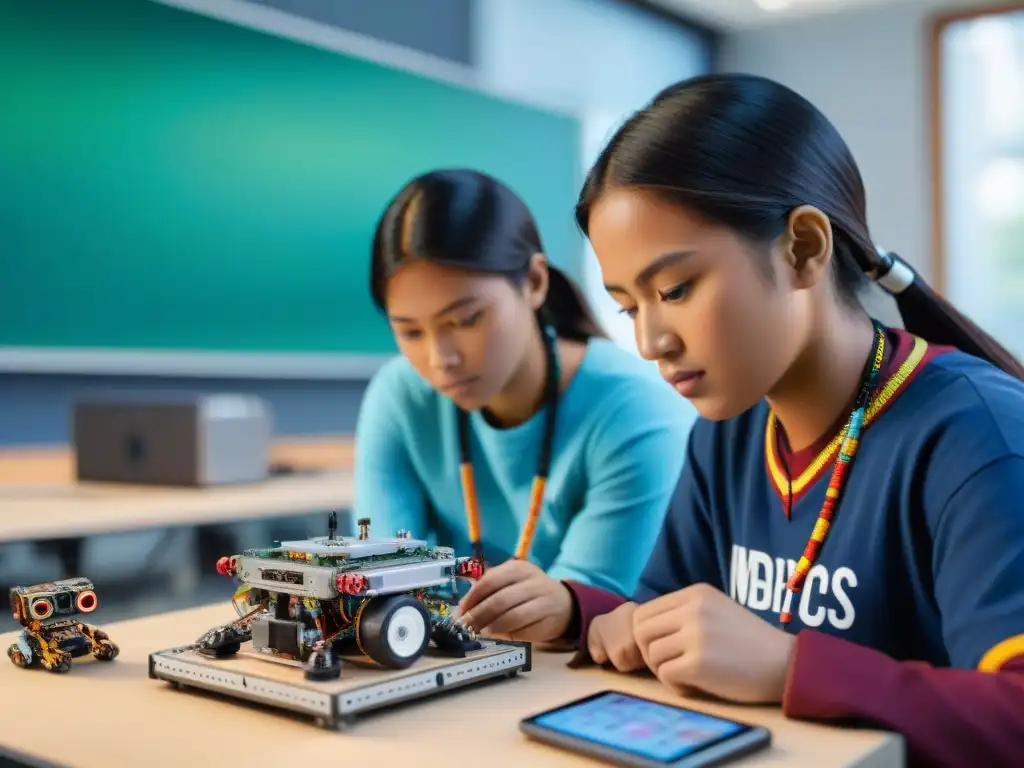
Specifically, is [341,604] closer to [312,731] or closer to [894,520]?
[312,731]

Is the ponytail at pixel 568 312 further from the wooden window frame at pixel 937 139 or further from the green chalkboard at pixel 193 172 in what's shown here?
the wooden window frame at pixel 937 139

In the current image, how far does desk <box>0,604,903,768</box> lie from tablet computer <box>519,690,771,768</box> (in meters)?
0.01

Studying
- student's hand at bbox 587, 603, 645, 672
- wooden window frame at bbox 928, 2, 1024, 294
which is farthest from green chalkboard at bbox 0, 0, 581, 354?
wooden window frame at bbox 928, 2, 1024, 294

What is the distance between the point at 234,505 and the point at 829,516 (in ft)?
4.03

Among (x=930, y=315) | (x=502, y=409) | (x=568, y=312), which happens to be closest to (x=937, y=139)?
(x=568, y=312)

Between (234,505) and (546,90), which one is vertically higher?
(546,90)

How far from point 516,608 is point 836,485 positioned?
0.30 metres

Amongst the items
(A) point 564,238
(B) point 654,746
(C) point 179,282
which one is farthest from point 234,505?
(A) point 564,238

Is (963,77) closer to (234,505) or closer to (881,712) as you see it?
(234,505)

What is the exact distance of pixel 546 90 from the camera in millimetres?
3848

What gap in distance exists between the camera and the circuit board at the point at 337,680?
2.32ft

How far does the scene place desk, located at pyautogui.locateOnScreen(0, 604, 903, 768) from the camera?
65cm

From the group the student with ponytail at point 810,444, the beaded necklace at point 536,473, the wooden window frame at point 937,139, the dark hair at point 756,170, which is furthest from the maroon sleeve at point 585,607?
the wooden window frame at point 937,139

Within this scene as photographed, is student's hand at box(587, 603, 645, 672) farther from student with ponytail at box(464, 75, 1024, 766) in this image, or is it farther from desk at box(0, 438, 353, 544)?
desk at box(0, 438, 353, 544)
